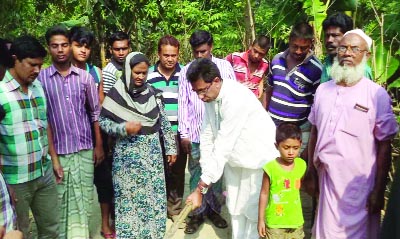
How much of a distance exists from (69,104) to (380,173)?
2282 mm

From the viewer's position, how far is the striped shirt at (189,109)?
4094mm

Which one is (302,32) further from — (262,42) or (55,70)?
(55,70)

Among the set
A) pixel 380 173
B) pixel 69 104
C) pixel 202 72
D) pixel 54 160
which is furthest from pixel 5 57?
pixel 380 173

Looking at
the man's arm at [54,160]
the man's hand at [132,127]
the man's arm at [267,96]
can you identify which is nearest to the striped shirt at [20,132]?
the man's arm at [54,160]

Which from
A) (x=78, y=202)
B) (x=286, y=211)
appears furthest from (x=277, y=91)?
(x=78, y=202)

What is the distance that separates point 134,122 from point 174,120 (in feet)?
2.82

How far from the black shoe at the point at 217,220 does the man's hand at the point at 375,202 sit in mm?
1696

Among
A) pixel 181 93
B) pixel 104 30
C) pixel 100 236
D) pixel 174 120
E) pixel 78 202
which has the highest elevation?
pixel 104 30

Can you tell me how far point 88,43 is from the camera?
12.7ft

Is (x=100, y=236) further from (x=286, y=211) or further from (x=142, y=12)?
(x=142, y=12)

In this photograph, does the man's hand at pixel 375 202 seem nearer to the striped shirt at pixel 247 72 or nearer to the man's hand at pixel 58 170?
the striped shirt at pixel 247 72

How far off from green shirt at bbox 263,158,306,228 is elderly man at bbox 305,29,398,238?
21 centimetres

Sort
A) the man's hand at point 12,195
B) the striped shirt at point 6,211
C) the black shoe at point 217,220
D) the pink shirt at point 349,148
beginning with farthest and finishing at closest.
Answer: the black shoe at point 217,220
the pink shirt at point 349,148
the man's hand at point 12,195
the striped shirt at point 6,211

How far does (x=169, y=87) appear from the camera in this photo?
13.8ft
